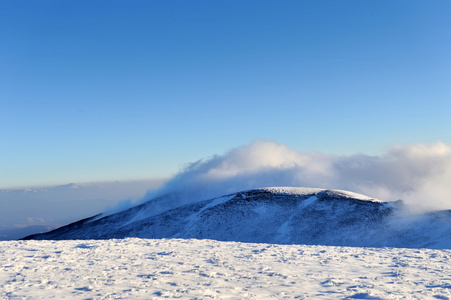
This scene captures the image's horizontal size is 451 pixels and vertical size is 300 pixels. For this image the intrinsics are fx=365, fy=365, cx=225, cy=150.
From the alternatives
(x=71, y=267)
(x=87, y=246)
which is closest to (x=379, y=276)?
(x=71, y=267)

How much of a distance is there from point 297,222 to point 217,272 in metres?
69.7

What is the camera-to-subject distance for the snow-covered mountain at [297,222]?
69.9m

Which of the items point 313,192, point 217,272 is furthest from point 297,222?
point 217,272

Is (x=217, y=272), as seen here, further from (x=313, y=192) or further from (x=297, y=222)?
(x=313, y=192)

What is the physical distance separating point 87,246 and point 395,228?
6442cm

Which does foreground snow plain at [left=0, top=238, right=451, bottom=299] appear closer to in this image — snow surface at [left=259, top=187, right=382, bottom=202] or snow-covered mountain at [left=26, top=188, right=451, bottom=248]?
snow-covered mountain at [left=26, top=188, right=451, bottom=248]

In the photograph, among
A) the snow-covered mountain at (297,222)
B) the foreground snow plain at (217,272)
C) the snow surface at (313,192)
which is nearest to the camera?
the foreground snow plain at (217,272)

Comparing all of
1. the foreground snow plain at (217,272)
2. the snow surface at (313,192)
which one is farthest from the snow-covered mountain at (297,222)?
the foreground snow plain at (217,272)

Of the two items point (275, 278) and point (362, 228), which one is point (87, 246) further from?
point (362, 228)

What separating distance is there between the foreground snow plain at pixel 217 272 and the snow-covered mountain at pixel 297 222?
161 feet

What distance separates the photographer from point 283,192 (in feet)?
334

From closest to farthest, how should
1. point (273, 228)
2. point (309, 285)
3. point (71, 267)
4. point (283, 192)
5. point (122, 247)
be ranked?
point (309, 285) → point (71, 267) → point (122, 247) → point (273, 228) → point (283, 192)

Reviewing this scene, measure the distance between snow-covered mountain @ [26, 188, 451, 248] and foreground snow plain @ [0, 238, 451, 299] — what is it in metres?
49.0

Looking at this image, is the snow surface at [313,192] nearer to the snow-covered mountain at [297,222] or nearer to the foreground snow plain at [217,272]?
the snow-covered mountain at [297,222]
